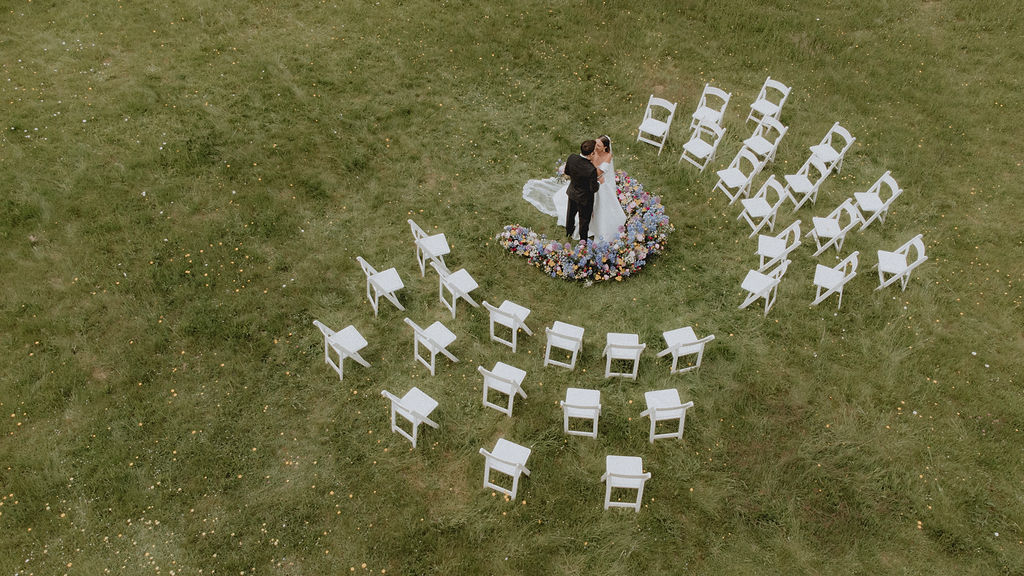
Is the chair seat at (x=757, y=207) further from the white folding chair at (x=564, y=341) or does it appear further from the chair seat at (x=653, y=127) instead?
the white folding chair at (x=564, y=341)

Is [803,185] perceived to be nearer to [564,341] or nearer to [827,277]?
[827,277]

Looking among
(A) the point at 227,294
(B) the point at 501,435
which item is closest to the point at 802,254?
(B) the point at 501,435

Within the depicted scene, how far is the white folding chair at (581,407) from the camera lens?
23.7ft

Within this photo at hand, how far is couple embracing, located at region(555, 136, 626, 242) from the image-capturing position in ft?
28.7

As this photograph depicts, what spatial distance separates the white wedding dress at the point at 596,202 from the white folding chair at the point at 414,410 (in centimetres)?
414

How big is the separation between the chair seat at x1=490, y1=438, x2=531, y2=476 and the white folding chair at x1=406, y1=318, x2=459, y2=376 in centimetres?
160

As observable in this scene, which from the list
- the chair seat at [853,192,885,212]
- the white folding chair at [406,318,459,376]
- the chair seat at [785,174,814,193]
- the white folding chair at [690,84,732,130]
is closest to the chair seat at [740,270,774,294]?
the chair seat at [785,174,814,193]

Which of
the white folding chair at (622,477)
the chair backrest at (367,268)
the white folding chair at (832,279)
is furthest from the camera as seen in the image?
the white folding chair at (832,279)

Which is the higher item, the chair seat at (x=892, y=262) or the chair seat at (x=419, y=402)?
the chair seat at (x=892, y=262)

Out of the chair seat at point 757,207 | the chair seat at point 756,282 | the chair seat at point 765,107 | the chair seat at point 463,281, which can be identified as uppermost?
the chair seat at point 765,107

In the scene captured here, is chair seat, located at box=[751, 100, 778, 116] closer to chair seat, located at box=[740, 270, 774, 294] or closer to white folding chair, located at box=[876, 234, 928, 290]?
white folding chair, located at box=[876, 234, 928, 290]

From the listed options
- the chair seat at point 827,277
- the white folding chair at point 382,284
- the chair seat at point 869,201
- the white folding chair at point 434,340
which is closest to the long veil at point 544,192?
the white folding chair at point 382,284

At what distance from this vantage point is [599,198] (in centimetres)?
951

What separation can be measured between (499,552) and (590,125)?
8.80 metres
